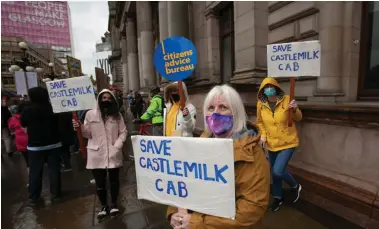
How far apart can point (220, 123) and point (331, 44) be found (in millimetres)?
4249

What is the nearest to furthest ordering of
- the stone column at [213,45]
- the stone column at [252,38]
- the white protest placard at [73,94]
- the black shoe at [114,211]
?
the white protest placard at [73,94], the black shoe at [114,211], the stone column at [252,38], the stone column at [213,45]

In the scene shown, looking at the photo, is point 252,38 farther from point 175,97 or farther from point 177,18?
point 177,18

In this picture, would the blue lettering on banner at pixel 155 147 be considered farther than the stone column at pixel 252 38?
No

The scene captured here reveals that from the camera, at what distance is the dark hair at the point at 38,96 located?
444 cm

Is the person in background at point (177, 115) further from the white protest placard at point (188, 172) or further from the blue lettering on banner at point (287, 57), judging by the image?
the white protest placard at point (188, 172)

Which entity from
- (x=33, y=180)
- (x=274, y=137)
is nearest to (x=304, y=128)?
(x=274, y=137)

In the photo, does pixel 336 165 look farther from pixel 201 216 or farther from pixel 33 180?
Result: pixel 33 180

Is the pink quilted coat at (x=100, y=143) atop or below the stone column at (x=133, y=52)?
below

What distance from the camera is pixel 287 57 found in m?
3.54

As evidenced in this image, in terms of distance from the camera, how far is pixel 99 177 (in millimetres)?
3691

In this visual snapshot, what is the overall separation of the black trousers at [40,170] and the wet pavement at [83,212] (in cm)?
21

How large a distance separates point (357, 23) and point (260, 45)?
2347 mm

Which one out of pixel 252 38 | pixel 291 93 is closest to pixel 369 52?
pixel 291 93

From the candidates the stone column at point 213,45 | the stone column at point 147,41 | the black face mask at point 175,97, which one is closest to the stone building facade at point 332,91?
the stone column at point 213,45
